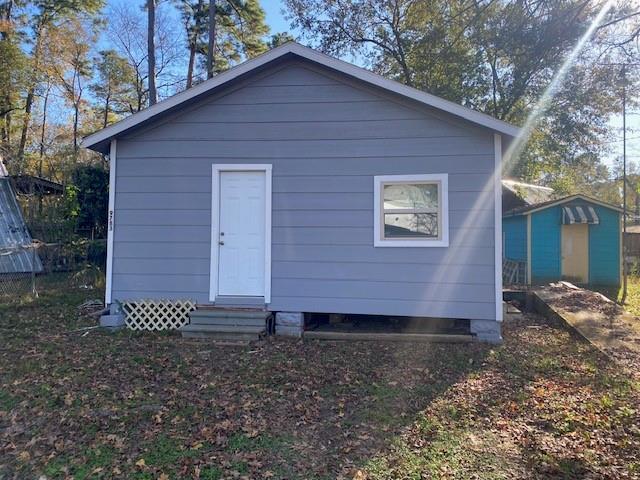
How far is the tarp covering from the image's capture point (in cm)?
1030

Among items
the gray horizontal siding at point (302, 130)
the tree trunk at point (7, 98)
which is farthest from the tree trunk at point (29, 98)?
the gray horizontal siding at point (302, 130)

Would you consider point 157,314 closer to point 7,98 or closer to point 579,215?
point 579,215

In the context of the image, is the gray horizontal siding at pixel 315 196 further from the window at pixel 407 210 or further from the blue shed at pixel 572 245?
the blue shed at pixel 572 245

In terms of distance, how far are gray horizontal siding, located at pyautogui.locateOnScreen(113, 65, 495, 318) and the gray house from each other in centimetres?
2

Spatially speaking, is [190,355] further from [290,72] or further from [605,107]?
[605,107]

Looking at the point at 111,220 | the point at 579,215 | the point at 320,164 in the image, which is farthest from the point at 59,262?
the point at 579,215

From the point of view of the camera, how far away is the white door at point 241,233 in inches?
256

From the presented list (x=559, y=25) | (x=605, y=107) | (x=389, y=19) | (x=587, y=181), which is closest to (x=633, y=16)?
(x=559, y=25)

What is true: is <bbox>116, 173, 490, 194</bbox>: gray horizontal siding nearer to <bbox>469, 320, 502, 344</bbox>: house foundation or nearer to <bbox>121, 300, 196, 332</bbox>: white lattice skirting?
<bbox>121, 300, 196, 332</bbox>: white lattice skirting

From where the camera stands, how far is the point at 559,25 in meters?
10.8

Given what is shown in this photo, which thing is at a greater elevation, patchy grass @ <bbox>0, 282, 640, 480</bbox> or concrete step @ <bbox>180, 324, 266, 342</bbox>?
concrete step @ <bbox>180, 324, 266, 342</bbox>

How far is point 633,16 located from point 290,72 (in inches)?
359

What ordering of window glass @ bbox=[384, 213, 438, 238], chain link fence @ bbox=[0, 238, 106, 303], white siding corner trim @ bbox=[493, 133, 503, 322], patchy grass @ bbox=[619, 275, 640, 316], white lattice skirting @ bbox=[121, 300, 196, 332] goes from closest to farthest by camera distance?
1. white siding corner trim @ bbox=[493, 133, 503, 322]
2. window glass @ bbox=[384, 213, 438, 238]
3. white lattice skirting @ bbox=[121, 300, 196, 332]
4. patchy grass @ bbox=[619, 275, 640, 316]
5. chain link fence @ bbox=[0, 238, 106, 303]

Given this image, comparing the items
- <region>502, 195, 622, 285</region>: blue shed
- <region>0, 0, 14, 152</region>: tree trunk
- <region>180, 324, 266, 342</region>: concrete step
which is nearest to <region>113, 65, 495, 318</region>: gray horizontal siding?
<region>180, 324, 266, 342</region>: concrete step
